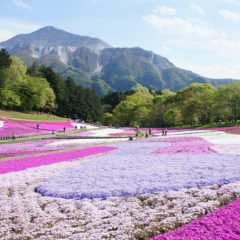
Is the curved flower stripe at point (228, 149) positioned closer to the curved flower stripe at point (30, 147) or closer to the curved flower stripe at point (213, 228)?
the curved flower stripe at point (213, 228)

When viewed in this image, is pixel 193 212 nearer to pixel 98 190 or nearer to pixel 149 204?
pixel 149 204

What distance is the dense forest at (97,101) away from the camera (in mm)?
75000

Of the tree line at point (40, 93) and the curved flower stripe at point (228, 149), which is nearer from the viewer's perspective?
the curved flower stripe at point (228, 149)

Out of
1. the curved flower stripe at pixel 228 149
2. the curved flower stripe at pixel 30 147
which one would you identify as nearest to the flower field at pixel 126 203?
the curved flower stripe at pixel 228 149

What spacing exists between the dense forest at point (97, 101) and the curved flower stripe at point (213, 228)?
221ft

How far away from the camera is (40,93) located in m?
88.5

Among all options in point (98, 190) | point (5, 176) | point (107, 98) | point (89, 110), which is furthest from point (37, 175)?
point (107, 98)

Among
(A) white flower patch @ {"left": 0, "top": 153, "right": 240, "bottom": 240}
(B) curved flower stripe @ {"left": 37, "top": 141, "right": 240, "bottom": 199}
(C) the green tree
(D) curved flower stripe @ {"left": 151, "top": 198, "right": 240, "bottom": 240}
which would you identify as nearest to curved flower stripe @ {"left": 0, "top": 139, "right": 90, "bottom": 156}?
(B) curved flower stripe @ {"left": 37, "top": 141, "right": 240, "bottom": 199}

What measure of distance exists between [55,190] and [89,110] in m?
108

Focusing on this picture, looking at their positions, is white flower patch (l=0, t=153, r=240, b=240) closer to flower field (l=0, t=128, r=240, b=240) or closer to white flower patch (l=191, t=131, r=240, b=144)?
flower field (l=0, t=128, r=240, b=240)

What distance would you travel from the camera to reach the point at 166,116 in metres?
84.2

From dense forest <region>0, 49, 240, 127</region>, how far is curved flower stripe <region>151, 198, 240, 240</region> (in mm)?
67238

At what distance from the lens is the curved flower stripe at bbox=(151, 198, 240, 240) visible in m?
6.90

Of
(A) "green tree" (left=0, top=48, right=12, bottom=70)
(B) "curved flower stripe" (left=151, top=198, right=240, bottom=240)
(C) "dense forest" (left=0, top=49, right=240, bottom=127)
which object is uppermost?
(A) "green tree" (left=0, top=48, right=12, bottom=70)
